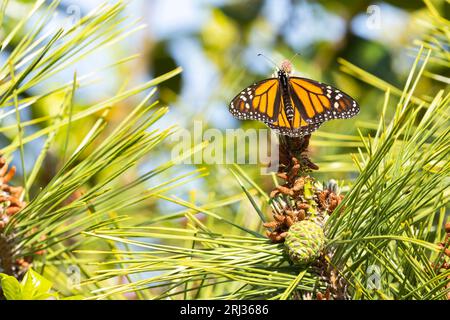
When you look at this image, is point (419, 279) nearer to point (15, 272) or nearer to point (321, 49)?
point (15, 272)

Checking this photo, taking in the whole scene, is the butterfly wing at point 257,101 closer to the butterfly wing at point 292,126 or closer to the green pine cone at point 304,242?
the butterfly wing at point 292,126

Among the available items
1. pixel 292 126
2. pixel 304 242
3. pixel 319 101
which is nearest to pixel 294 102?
pixel 319 101

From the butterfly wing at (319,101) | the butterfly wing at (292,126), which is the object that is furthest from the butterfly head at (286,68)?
the butterfly wing at (319,101)

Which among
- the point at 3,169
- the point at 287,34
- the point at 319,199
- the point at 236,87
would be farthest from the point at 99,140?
the point at 319,199

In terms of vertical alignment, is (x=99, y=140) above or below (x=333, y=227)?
above

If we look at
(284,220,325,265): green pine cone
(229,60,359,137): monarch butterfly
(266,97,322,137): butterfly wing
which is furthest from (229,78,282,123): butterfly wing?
(284,220,325,265): green pine cone

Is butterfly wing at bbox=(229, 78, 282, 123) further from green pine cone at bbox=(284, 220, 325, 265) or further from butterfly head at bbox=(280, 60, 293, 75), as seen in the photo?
green pine cone at bbox=(284, 220, 325, 265)
